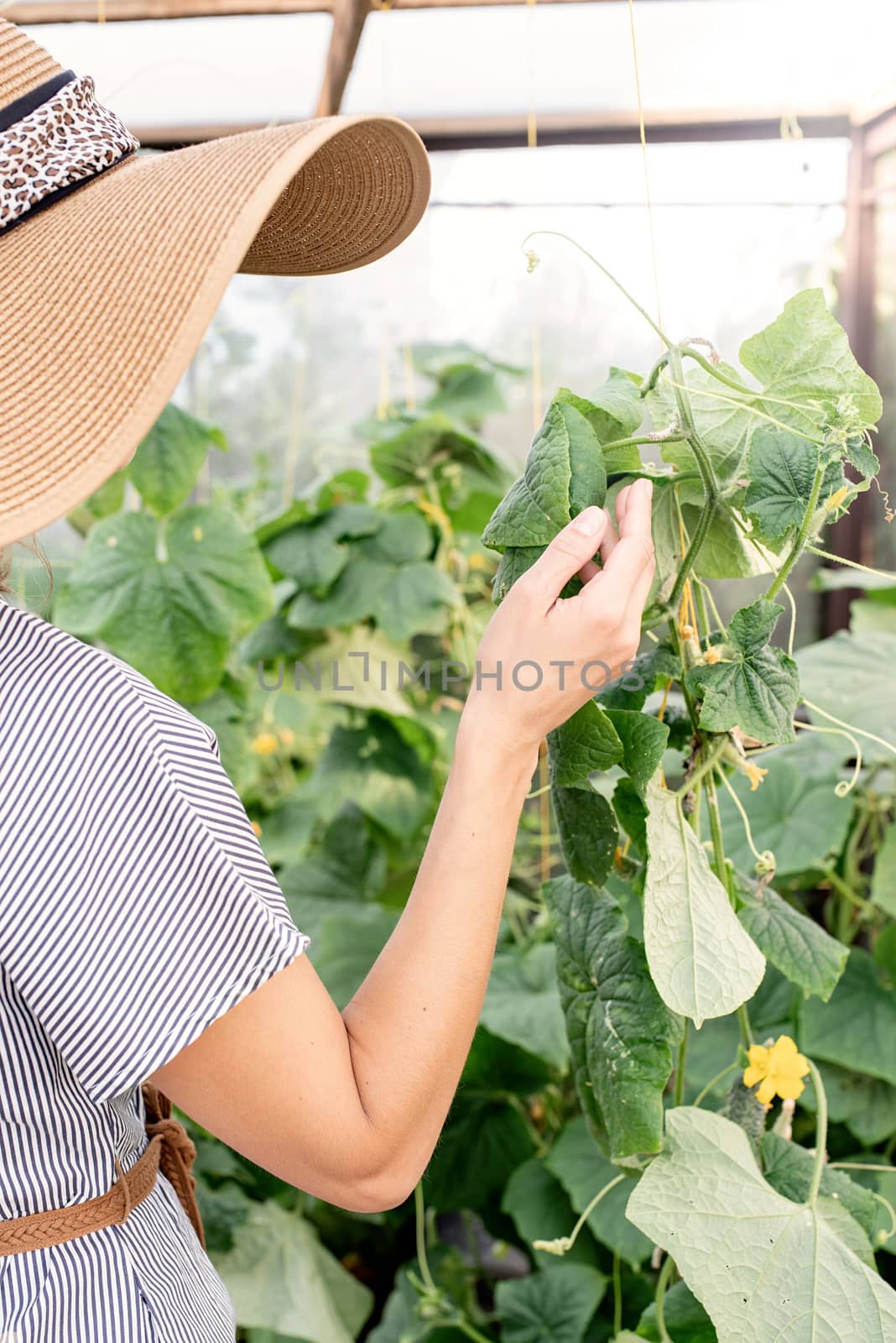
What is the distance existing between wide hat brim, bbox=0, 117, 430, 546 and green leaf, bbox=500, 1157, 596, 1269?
1.09 metres

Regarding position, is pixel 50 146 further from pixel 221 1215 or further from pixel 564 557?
pixel 221 1215

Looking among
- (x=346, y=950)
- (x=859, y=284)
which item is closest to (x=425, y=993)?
(x=346, y=950)

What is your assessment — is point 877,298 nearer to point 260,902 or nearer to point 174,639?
point 174,639

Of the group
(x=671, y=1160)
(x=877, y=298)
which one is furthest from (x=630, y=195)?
(x=671, y=1160)

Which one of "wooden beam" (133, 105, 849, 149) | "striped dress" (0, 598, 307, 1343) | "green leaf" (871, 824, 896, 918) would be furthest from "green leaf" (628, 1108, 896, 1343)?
"wooden beam" (133, 105, 849, 149)

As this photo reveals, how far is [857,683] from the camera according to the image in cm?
117

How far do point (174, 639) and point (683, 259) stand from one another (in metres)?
1.03

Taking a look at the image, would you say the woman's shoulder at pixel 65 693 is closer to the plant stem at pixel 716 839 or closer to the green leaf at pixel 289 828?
the plant stem at pixel 716 839

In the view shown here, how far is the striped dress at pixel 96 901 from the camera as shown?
45 centimetres

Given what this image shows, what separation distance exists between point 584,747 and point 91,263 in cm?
35

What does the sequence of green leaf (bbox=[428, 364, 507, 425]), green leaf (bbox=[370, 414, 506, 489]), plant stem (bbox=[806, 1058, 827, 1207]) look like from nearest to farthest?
1. plant stem (bbox=[806, 1058, 827, 1207])
2. green leaf (bbox=[370, 414, 506, 489])
3. green leaf (bbox=[428, 364, 507, 425])

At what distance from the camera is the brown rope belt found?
0.52 meters

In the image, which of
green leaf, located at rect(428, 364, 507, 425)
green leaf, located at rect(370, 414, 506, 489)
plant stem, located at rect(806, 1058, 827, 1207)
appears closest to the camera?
plant stem, located at rect(806, 1058, 827, 1207)

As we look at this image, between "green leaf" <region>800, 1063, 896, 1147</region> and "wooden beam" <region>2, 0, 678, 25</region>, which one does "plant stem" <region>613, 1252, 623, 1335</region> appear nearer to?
"green leaf" <region>800, 1063, 896, 1147</region>
